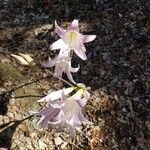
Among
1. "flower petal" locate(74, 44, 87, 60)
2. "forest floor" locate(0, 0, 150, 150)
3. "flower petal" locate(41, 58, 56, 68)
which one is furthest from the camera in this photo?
"forest floor" locate(0, 0, 150, 150)

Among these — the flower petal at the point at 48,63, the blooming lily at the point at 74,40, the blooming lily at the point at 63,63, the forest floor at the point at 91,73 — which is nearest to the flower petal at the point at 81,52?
the blooming lily at the point at 74,40

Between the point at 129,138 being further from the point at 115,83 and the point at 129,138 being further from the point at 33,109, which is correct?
the point at 33,109

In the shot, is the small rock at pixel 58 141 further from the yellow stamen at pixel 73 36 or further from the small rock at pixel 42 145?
the yellow stamen at pixel 73 36

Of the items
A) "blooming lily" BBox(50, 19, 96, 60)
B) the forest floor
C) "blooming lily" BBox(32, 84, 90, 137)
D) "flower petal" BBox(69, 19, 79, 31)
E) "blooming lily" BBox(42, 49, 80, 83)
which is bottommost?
the forest floor

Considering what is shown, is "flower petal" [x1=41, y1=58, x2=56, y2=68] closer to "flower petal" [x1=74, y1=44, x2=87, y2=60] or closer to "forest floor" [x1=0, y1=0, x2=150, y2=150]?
"flower petal" [x1=74, y1=44, x2=87, y2=60]

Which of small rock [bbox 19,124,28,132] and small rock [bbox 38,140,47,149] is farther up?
small rock [bbox 19,124,28,132]

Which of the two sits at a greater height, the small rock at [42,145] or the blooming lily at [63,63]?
the blooming lily at [63,63]

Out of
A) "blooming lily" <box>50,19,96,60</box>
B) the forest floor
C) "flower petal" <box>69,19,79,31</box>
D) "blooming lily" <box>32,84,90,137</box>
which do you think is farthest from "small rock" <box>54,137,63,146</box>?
"flower petal" <box>69,19,79,31</box>

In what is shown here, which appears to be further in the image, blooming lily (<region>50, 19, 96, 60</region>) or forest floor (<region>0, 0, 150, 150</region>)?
forest floor (<region>0, 0, 150, 150</region>)

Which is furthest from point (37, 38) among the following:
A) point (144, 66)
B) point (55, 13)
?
point (144, 66)
